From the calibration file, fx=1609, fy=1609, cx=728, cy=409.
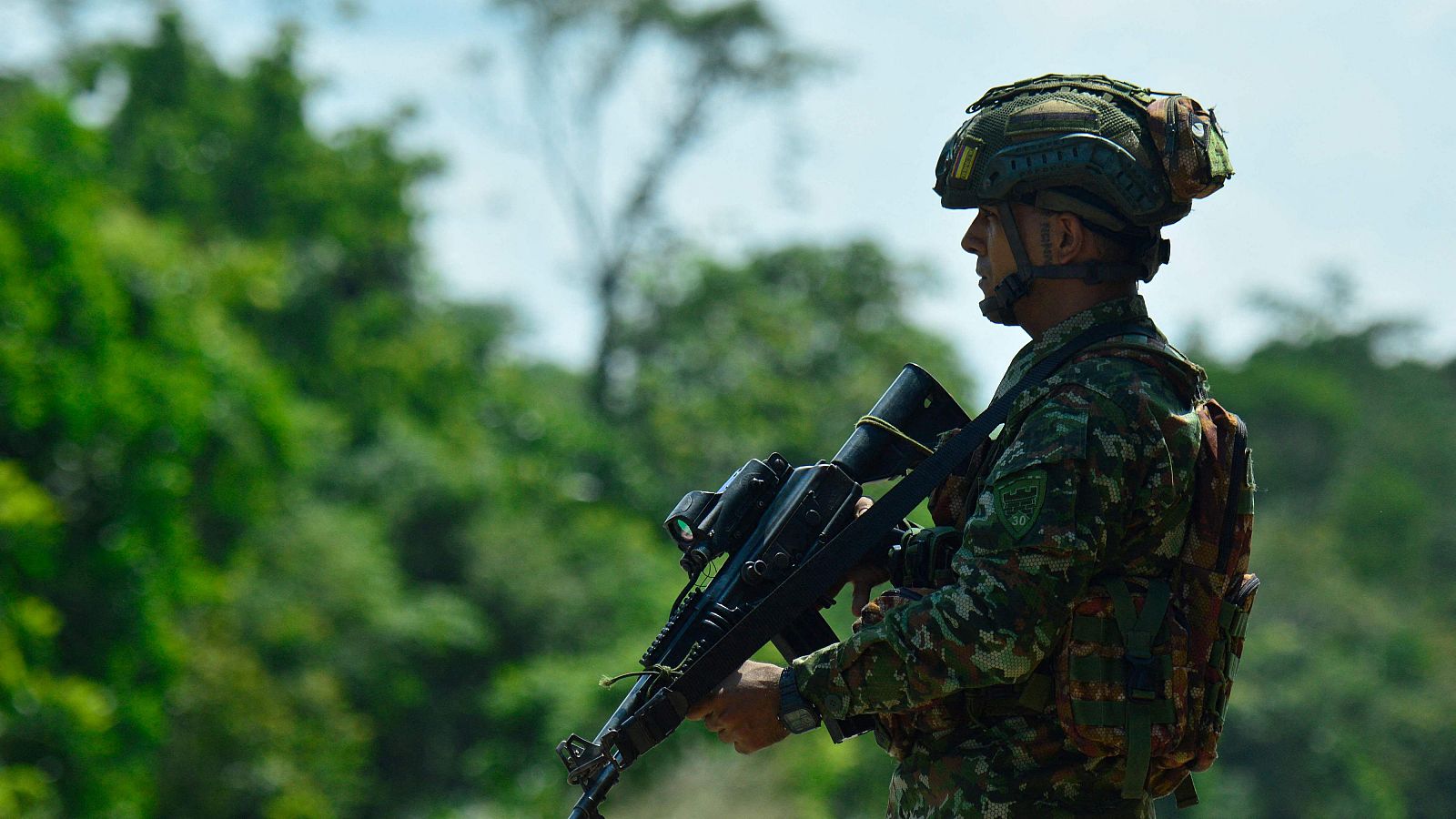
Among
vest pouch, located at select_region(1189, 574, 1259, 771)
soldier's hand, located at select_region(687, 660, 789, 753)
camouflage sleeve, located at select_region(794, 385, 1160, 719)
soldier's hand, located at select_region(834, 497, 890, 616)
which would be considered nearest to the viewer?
camouflage sleeve, located at select_region(794, 385, 1160, 719)

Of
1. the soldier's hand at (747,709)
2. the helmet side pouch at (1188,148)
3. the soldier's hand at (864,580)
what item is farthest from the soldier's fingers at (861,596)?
the helmet side pouch at (1188,148)

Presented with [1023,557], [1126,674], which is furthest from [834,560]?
[1126,674]

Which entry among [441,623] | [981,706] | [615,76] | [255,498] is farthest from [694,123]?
[981,706]

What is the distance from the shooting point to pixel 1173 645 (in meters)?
3.00

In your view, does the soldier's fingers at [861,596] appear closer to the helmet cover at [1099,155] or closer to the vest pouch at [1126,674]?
the vest pouch at [1126,674]

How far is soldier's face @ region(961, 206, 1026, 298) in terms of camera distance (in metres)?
3.30

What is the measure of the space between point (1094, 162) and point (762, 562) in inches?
41.7

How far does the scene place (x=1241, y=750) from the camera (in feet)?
101

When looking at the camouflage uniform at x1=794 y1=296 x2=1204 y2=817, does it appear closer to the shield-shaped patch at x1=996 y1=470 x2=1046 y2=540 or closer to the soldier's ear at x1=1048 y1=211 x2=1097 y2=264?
the shield-shaped patch at x1=996 y1=470 x2=1046 y2=540

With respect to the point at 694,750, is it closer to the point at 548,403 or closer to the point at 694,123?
the point at 548,403

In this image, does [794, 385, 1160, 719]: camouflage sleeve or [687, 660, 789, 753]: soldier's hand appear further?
[687, 660, 789, 753]: soldier's hand

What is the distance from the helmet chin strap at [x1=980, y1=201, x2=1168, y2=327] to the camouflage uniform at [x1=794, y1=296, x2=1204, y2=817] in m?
0.08

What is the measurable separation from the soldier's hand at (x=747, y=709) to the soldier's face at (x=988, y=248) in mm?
920

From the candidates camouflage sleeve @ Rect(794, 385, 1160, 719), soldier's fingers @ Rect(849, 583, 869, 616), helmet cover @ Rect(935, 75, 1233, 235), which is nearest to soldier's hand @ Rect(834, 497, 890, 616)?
soldier's fingers @ Rect(849, 583, 869, 616)
